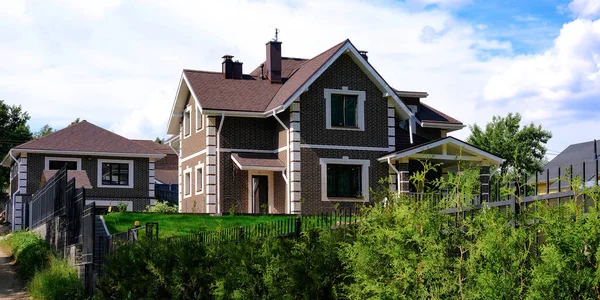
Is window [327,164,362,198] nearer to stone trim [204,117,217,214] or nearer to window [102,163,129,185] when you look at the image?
stone trim [204,117,217,214]

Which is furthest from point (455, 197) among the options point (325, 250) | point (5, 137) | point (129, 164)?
point (5, 137)

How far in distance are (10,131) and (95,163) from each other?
25.3 m

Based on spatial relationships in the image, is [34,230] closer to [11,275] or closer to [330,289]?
[11,275]

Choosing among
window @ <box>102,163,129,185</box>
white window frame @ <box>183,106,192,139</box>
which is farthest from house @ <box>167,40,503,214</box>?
window @ <box>102,163,129,185</box>

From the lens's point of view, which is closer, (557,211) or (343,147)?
(557,211)

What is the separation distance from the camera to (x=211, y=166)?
30734 mm

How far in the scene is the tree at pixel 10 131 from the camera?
6106 cm

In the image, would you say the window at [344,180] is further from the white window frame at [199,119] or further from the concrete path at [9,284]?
the concrete path at [9,284]

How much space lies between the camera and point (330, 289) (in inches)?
334

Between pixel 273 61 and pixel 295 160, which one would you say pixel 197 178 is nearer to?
pixel 295 160

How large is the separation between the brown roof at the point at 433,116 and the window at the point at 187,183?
10674 mm

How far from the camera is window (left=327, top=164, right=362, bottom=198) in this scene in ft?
101

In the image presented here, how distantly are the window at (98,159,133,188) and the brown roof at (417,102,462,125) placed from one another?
15.2 metres

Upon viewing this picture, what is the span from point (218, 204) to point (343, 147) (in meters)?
5.34
